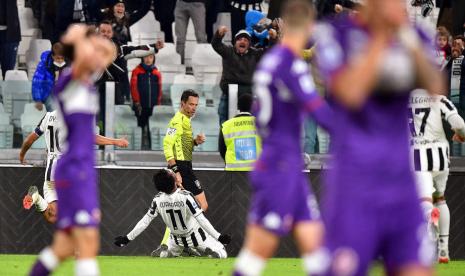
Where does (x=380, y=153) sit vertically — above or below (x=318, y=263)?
above

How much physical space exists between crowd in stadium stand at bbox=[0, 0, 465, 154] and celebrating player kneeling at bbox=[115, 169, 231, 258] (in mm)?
1234

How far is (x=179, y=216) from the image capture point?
54.7ft

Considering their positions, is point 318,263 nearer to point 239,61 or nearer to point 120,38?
point 239,61

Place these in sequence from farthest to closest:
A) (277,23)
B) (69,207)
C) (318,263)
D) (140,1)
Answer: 1. (140,1)
2. (277,23)
3. (69,207)
4. (318,263)

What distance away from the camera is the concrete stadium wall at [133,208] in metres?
17.9

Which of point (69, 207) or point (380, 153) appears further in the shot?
point (69, 207)

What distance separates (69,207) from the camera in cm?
885

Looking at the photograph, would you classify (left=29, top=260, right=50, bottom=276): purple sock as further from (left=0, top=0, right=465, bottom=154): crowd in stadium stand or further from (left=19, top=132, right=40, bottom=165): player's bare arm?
(left=0, top=0, right=465, bottom=154): crowd in stadium stand

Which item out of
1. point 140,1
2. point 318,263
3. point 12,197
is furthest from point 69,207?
point 140,1

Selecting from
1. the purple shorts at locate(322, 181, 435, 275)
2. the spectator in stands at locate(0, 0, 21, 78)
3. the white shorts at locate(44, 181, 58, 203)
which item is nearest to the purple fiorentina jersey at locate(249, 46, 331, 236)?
the purple shorts at locate(322, 181, 435, 275)

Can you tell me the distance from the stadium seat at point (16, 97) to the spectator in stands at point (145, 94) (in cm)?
135

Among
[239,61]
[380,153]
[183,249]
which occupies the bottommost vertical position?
[183,249]

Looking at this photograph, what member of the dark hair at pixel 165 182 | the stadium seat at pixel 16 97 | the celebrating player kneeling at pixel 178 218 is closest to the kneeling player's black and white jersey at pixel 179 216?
the celebrating player kneeling at pixel 178 218

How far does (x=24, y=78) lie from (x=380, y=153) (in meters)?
11.8
